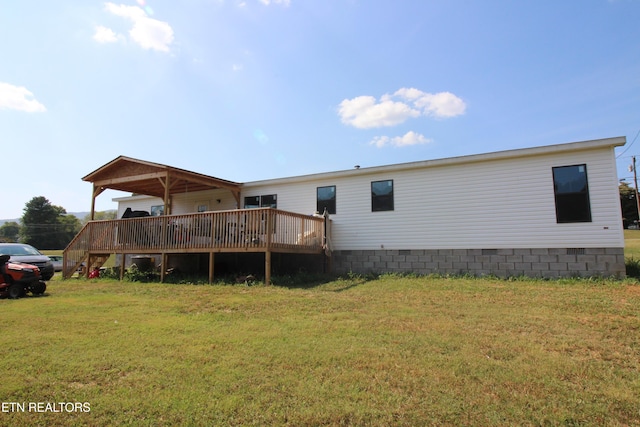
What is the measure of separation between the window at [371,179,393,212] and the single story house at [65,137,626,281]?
0.04 meters

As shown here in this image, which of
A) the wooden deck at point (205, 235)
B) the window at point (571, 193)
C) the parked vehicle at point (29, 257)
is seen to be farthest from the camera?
the parked vehicle at point (29, 257)

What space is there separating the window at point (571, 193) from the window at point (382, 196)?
15.2ft

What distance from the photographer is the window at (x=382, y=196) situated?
11.8 metres

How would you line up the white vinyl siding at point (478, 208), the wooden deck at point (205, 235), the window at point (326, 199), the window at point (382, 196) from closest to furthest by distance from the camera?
the white vinyl siding at point (478, 208) < the wooden deck at point (205, 235) < the window at point (382, 196) < the window at point (326, 199)

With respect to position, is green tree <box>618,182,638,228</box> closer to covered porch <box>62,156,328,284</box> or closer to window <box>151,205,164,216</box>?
covered porch <box>62,156,328,284</box>

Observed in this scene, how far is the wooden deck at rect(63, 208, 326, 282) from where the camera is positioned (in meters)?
9.55

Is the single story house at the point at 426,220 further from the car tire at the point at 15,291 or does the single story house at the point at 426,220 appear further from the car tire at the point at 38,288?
the car tire at the point at 15,291

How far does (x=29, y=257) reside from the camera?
11383 millimetres

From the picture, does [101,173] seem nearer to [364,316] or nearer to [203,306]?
[203,306]

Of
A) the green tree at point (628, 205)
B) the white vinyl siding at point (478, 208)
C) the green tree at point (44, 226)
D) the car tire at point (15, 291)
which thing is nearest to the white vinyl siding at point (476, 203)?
the white vinyl siding at point (478, 208)

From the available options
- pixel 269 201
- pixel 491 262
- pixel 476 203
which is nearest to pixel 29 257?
pixel 269 201

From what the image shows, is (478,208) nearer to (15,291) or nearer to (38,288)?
(38,288)

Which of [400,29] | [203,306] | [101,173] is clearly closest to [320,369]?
[203,306]

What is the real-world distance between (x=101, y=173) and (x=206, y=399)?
13.7 metres
